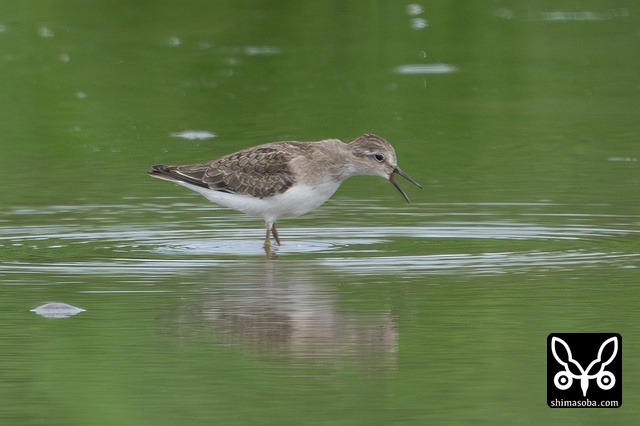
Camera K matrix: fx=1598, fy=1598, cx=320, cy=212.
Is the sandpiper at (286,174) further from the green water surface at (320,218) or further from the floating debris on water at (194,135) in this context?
the floating debris on water at (194,135)

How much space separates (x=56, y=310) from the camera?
895 centimetres

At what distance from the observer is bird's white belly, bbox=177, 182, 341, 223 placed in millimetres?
11898

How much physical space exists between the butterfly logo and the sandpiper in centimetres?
407

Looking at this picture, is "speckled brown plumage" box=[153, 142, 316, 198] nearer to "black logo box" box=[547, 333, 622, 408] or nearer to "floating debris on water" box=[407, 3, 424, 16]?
"black logo box" box=[547, 333, 622, 408]

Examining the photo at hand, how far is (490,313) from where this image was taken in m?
8.77

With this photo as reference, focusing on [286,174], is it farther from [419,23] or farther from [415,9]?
[415,9]

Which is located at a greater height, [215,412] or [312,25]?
[312,25]

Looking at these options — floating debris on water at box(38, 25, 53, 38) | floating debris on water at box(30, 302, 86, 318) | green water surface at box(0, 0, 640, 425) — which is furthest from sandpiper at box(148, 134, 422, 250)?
floating debris on water at box(38, 25, 53, 38)

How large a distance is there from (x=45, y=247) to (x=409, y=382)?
450 cm

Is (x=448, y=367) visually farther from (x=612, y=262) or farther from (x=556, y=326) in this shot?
(x=612, y=262)

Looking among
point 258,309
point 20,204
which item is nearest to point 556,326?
point 258,309

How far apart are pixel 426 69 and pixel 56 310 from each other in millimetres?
10922

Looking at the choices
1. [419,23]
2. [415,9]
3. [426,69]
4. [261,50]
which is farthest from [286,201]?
[415,9]

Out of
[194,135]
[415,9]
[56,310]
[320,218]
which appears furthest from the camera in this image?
[415,9]
